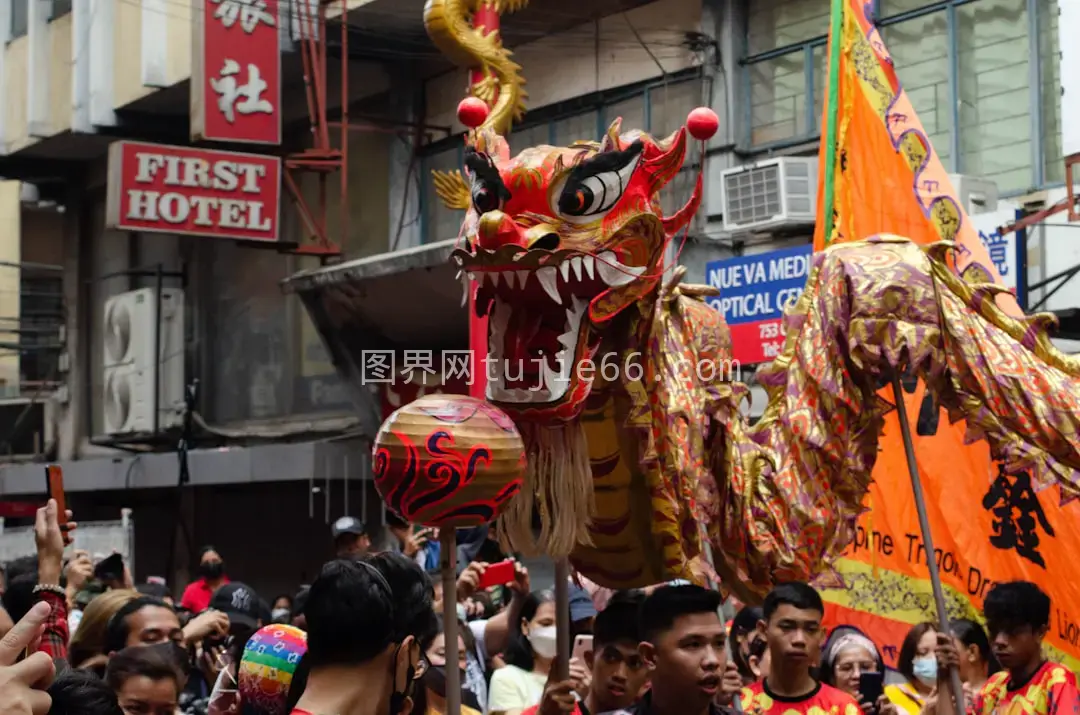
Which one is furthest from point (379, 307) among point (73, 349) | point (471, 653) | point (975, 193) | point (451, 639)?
point (451, 639)

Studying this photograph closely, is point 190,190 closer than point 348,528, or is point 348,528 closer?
point 348,528

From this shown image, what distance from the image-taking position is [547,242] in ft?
14.6

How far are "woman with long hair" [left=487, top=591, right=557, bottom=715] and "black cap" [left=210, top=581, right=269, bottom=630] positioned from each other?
1041 millimetres

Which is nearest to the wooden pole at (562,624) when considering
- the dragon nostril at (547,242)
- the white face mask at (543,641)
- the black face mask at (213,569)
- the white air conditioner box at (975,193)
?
the dragon nostril at (547,242)

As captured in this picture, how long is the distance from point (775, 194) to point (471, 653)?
5.68 metres

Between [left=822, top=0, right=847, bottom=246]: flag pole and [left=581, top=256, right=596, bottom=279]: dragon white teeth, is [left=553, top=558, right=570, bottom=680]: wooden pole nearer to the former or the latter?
[left=581, top=256, right=596, bottom=279]: dragon white teeth

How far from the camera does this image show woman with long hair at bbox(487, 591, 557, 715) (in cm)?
585

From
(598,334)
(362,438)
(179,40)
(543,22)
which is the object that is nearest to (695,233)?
(543,22)

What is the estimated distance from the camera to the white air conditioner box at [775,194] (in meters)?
11.0

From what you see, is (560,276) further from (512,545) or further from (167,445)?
(167,445)

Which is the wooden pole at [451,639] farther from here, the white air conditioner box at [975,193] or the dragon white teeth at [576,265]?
the white air conditioner box at [975,193]

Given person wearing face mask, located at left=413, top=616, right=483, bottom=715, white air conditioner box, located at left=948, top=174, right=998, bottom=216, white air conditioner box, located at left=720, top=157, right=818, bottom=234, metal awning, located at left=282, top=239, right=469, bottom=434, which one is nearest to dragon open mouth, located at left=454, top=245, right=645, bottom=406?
person wearing face mask, located at left=413, top=616, right=483, bottom=715

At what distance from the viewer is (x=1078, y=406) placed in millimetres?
5234

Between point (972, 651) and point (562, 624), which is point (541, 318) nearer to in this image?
point (562, 624)
